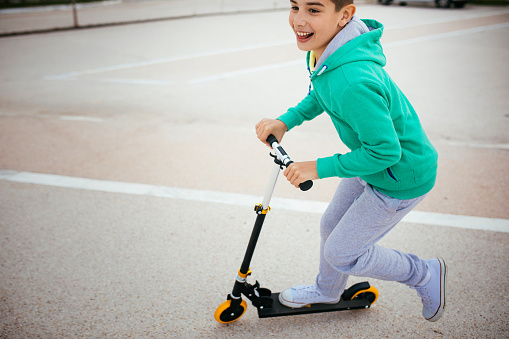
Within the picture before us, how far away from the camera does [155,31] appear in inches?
478

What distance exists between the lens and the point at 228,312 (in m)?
2.43

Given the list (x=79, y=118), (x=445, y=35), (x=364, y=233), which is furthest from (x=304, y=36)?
(x=445, y=35)

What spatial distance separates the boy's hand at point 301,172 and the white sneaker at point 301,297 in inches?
37.0

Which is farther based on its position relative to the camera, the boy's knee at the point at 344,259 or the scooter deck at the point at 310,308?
the scooter deck at the point at 310,308

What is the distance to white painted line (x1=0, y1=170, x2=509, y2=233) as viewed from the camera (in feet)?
11.3

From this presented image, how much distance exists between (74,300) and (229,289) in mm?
1018

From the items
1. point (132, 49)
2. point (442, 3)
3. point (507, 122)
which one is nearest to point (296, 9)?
point (507, 122)

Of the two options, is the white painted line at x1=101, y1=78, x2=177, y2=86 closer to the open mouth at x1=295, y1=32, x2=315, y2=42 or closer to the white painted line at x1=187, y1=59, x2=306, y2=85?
the white painted line at x1=187, y1=59, x2=306, y2=85

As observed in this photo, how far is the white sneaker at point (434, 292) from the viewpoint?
2287mm

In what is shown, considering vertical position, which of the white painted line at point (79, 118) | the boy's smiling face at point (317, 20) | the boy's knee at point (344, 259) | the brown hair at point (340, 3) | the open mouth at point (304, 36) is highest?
the brown hair at point (340, 3)

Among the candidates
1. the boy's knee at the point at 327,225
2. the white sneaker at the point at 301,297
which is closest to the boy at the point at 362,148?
the boy's knee at the point at 327,225

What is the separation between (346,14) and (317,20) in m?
0.15

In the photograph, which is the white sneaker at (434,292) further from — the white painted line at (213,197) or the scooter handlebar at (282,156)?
the white painted line at (213,197)

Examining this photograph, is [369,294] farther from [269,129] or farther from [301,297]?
[269,129]
